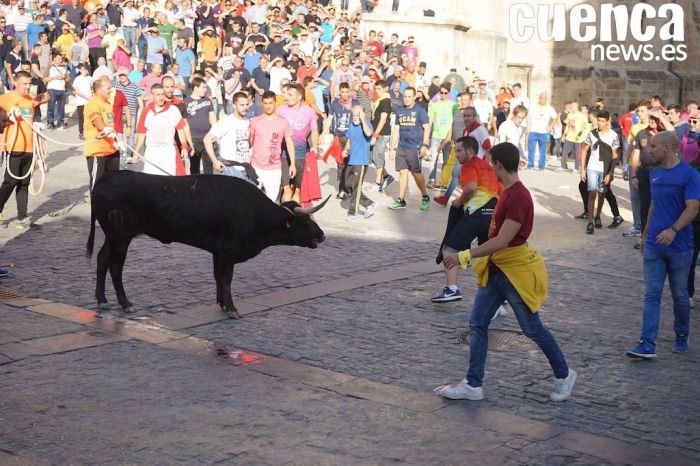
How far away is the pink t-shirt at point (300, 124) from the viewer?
14.9m

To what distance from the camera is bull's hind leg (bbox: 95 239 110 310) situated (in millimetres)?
9555

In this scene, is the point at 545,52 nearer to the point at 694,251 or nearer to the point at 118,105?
the point at 118,105

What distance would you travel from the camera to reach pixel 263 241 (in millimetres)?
9875

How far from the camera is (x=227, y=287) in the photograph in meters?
9.48

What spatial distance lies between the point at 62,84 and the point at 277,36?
543 cm

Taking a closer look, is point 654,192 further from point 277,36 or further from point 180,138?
point 277,36

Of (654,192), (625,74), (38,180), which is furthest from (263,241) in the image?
(625,74)

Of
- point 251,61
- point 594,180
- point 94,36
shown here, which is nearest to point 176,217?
point 594,180

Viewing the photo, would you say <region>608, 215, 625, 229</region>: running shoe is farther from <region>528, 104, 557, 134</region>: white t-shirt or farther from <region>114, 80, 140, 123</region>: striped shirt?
<region>114, 80, 140, 123</region>: striped shirt

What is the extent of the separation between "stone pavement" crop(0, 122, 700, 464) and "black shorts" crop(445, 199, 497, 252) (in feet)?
2.20

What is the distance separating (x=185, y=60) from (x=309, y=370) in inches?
756

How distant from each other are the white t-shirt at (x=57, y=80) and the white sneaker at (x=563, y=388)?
745 inches

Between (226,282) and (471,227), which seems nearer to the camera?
(226,282)

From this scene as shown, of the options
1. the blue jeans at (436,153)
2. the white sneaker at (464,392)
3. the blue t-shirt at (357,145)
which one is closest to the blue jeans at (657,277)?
the white sneaker at (464,392)
